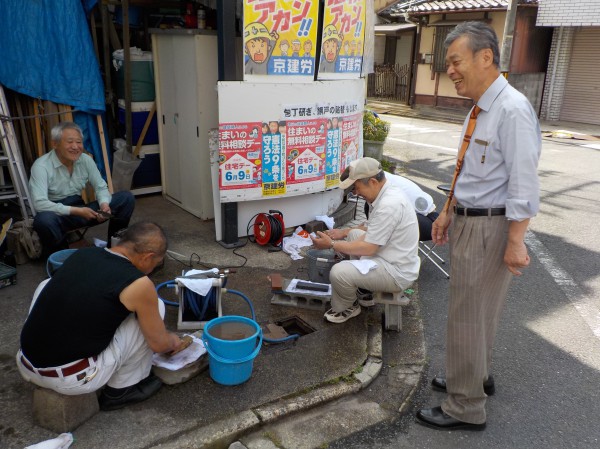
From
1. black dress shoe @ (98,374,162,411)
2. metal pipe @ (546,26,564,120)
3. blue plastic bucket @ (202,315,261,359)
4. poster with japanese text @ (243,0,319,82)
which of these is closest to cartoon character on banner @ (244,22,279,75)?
poster with japanese text @ (243,0,319,82)

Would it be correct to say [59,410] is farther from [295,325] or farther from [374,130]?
[374,130]

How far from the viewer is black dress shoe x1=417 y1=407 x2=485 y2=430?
3.38 meters

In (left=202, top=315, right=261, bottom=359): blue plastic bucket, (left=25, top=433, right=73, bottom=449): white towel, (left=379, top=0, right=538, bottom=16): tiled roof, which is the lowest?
(left=25, top=433, right=73, bottom=449): white towel

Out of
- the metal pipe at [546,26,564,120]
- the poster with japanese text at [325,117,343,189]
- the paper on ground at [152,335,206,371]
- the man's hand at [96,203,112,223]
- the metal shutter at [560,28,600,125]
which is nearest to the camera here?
the paper on ground at [152,335,206,371]

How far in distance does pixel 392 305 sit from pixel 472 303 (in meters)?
1.32

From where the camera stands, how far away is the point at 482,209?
3096 mm

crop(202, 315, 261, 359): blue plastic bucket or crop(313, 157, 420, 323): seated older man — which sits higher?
crop(313, 157, 420, 323): seated older man

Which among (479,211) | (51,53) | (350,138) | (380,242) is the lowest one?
(380,242)

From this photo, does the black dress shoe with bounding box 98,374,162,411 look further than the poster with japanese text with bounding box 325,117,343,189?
No

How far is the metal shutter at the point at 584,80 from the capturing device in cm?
1780

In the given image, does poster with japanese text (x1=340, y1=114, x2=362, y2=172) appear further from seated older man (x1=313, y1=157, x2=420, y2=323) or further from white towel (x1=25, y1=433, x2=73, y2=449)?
white towel (x1=25, y1=433, x2=73, y2=449)

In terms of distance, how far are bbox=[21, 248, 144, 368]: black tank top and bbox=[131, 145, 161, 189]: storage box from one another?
473 cm

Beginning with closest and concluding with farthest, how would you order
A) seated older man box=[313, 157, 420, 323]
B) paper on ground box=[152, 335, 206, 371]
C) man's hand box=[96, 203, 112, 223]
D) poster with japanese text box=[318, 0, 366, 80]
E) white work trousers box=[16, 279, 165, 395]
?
white work trousers box=[16, 279, 165, 395]
paper on ground box=[152, 335, 206, 371]
seated older man box=[313, 157, 420, 323]
man's hand box=[96, 203, 112, 223]
poster with japanese text box=[318, 0, 366, 80]

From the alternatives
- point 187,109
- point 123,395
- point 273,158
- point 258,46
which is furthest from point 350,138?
point 123,395
